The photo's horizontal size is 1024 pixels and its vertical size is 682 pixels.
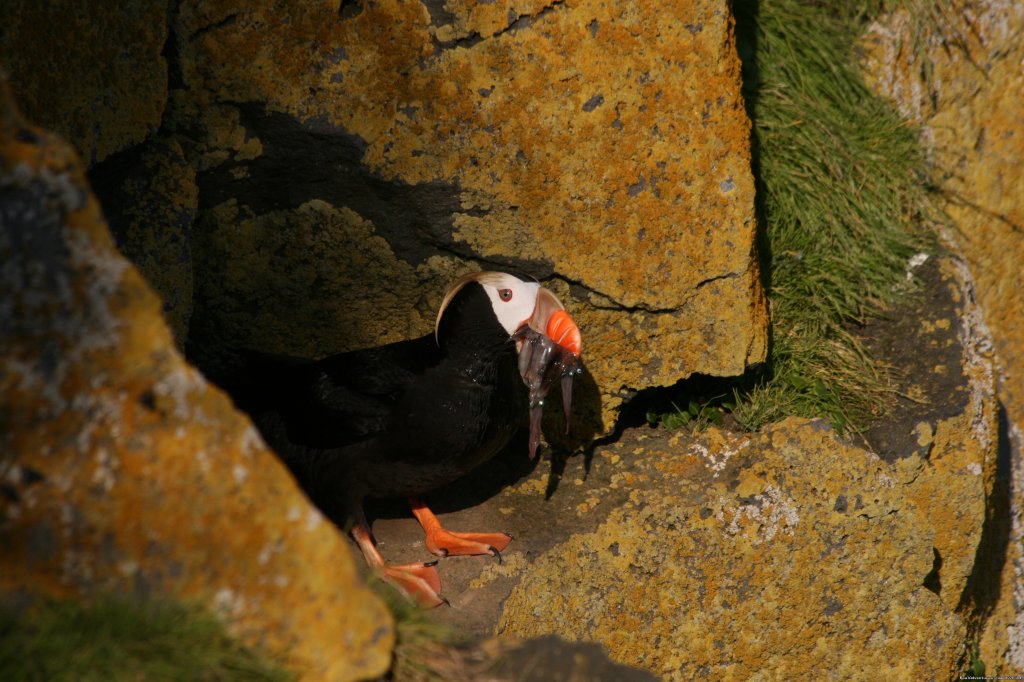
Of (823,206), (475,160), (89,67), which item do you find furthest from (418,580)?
(823,206)

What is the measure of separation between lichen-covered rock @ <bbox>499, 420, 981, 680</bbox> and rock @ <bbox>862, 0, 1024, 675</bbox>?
58.0 inches

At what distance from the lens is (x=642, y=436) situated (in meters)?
4.42

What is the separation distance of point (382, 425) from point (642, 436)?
3.90 ft

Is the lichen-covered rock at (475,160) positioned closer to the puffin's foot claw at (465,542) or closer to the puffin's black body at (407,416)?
the puffin's black body at (407,416)

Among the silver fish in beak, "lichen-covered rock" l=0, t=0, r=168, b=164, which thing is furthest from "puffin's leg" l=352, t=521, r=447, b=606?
"lichen-covered rock" l=0, t=0, r=168, b=164

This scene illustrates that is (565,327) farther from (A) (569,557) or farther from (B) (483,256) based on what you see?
(A) (569,557)

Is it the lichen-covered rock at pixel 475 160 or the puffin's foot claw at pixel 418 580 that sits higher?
the lichen-covered rock at pixel 475 160

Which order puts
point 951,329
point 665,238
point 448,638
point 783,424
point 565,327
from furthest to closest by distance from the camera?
point 951,329 < point 783,424 < point 665,238 < point 565,327 < point 448,638

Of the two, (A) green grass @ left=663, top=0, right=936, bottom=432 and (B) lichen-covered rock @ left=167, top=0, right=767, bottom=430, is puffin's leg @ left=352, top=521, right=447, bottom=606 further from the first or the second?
(A) green grass @ left=663, top=0, right=936, bottom=432

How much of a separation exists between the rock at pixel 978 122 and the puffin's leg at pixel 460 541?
2.84 meters

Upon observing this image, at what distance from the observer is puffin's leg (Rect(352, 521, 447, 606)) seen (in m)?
3.72

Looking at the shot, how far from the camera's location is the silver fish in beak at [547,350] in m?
3.77

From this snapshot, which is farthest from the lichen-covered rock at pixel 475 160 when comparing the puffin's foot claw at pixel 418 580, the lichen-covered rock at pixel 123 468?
the lichen-covered rock at pixel 123 468

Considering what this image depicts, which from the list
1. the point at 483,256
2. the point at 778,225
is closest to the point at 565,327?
the point at 483,256
